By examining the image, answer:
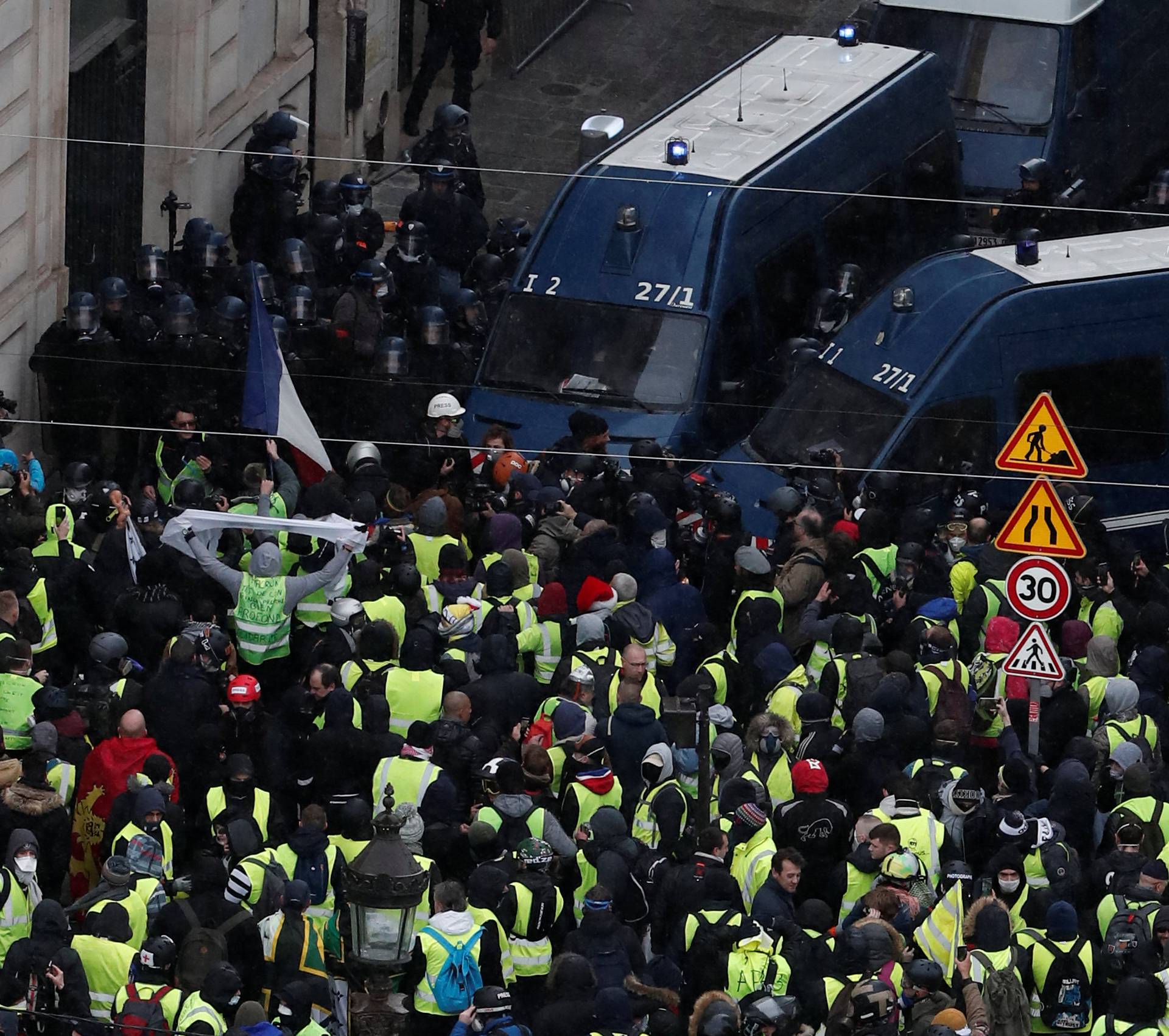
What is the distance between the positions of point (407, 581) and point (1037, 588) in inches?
126

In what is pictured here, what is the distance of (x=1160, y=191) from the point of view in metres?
21.5

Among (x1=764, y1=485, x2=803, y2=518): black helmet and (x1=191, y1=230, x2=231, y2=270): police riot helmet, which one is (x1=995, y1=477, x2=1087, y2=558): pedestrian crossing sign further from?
(x1=191, y1=230, x2=231, y2=270): police riot helmet

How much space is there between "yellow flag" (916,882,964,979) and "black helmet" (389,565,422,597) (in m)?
3.58

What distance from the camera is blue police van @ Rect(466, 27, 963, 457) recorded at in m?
17.4

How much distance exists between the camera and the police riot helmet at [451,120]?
71.7ft

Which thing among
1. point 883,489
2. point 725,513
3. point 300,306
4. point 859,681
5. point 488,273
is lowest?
point 859,681

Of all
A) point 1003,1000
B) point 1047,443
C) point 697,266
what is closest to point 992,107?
point 697,266

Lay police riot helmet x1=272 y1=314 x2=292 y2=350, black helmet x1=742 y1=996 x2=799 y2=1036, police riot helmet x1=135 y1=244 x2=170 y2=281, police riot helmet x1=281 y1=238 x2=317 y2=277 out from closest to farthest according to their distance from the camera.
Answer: black helmet x1=742 y1=996 x2=799 y2=1036 → police riot helmet x1=272 y1=314 x2=292 y2=350 → police riot helmet x1=135 y1=244 x2=170 y2=281 → police riot helmet x1=281 y1=238 x2=317 y2=277

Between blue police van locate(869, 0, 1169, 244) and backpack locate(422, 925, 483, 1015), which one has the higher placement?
blue police van locate(869, 0, 1169, 244)

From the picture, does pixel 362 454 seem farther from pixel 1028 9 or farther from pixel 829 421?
pixel 1028 9

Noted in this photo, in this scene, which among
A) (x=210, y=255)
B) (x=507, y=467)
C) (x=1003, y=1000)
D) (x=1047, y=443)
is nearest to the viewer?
(x=1003, y=1000)

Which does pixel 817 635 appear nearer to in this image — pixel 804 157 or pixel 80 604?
pixel 80 604

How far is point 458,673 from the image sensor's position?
13938 millimetres

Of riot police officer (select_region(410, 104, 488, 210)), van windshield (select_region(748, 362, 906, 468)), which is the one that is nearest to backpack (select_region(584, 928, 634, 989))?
van windshield (select_region(748, 362, 906, 468))
